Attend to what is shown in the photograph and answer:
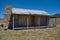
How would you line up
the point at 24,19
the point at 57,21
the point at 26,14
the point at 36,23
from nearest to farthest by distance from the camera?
the point at 26,14
the point at 24,19
the point at 36,23
the point at 57,21

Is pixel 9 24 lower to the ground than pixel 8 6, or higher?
lower

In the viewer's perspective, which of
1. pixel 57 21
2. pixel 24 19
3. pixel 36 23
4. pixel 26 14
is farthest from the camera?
pixel 57 21

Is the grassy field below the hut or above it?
below

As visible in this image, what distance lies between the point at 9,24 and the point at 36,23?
5.56 metres

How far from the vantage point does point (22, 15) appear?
2055cm

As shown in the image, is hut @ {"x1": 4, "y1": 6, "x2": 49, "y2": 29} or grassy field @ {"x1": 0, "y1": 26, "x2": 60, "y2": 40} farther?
hut @ {"x1": 4, "y1": 6, "x2": 49, "y2": 29}

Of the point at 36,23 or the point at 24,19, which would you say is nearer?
the point at 24,19

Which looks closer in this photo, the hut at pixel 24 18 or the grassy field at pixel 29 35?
the grassy field at pixel 29 35

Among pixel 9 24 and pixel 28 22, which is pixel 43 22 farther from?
pixel 9 24

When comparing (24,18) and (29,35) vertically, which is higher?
(24,18)

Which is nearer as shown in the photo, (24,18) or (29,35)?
(29,35)

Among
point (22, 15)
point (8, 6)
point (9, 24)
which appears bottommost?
point (9, 24)

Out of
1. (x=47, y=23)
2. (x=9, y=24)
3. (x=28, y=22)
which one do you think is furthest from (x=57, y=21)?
(x=9, y=24)

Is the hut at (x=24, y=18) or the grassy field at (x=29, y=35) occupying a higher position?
the hut at (x=24, y=18)
